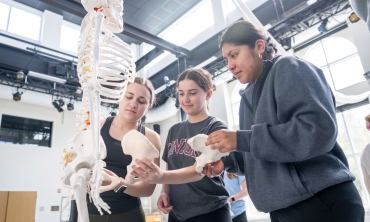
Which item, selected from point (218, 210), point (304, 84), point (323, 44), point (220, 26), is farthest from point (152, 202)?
point (304, 84)

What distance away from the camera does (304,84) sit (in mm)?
945

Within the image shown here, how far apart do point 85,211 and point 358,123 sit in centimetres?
591

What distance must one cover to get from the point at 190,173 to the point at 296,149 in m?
0.55

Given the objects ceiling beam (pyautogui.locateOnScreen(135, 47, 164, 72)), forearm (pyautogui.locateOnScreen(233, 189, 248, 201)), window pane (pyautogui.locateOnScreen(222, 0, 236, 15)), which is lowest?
forearm (pyautogui.locateOnScreen(233, 189, 248, 201))

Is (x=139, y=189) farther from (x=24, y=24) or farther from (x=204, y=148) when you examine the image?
(x=24, y=24)

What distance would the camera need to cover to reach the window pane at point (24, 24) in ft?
24.2

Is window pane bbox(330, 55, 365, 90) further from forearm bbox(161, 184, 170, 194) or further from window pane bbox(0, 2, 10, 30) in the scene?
window pane bbox(0, 2, 10, 30)

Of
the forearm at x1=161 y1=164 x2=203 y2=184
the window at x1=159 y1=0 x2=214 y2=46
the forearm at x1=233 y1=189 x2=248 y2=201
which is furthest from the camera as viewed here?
the window at x1=159 y1=0 x2=214 y2=46

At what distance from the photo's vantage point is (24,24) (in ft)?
24.9

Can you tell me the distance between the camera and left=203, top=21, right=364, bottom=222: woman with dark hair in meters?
0.88

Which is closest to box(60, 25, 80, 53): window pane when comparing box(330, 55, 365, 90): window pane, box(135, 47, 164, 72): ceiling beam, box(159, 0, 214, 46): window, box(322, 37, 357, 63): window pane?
box(135, 47, 164, 72): ceiling beam

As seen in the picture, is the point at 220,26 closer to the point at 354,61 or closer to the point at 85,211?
the point at 354,61

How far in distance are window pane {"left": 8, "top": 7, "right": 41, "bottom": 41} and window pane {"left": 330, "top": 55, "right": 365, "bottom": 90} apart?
759 cm

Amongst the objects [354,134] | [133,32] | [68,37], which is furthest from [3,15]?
[354,134]
